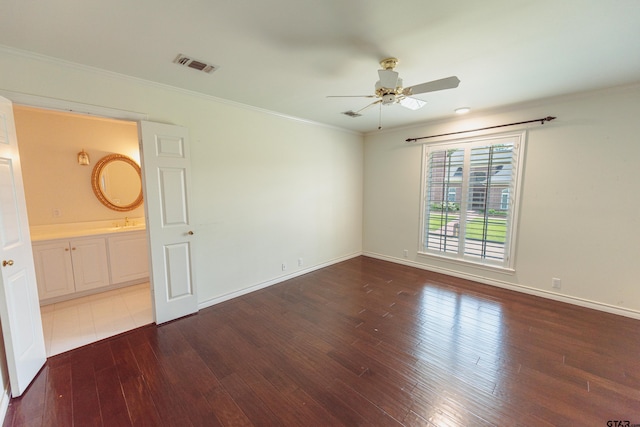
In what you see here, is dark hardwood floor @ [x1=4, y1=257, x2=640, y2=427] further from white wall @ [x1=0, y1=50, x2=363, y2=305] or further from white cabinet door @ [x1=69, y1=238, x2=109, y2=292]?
white cabinet door @ [x1=69, y1=238, x2=109, y2=292]

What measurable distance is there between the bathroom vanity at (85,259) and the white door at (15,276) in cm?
153

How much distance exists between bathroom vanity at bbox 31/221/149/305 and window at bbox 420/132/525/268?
485 cm

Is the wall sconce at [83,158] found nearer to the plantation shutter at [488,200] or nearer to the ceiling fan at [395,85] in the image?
the ceiling fan at [395,85]

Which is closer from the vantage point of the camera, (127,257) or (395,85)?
(395,85)

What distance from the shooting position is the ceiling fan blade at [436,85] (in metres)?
1.98

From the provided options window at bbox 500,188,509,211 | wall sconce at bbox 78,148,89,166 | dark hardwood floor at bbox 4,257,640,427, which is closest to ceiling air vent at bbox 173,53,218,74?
dark hardwood floor at bbox 4,257,640,427

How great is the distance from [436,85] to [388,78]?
396mm

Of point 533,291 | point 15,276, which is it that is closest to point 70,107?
point 15,276

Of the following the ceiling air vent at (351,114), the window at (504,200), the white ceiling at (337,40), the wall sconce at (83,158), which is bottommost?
the window at (504,200)

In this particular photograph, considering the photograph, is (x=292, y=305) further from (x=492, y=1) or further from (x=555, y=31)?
(x=555, y=31)

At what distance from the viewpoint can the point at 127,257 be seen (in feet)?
12.6

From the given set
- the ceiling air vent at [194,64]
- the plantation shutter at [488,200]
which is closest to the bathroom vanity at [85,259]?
the ceiling air vent at [194,64]

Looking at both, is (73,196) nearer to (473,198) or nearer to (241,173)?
(241,173)

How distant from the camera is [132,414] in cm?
171
